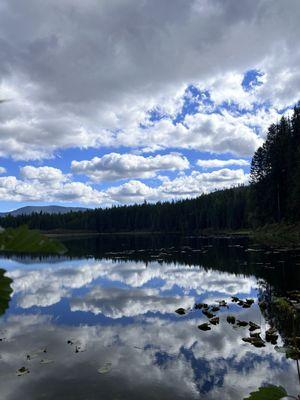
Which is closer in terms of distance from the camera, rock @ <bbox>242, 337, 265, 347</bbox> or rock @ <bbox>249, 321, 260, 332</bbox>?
rock @ <bbox>242, 337, 265, 347</bbox>

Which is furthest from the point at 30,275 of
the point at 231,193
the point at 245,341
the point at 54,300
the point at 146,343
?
the point at 231,193

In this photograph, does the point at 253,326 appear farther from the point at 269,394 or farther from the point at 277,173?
the point at 277,173

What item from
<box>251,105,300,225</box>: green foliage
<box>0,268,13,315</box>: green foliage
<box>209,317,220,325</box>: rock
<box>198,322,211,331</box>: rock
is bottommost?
<box>198,322,211,331</box>: rock

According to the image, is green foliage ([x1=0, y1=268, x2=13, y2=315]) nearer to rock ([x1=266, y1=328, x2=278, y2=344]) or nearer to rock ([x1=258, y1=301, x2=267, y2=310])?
rock ([x1=266, y1=328, x2=278, y2=344])

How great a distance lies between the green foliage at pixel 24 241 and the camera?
3.13ft

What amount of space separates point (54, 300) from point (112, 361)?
523 inches

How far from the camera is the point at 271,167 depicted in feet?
252

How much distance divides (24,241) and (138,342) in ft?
52.4

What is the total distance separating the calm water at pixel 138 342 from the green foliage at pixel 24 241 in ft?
0.82

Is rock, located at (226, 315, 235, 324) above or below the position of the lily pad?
above

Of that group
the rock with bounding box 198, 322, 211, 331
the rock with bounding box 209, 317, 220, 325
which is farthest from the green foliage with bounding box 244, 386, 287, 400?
the rock with bounding box 209, 317, 220, 325

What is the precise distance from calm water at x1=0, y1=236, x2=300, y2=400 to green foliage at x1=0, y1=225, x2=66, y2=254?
250mm

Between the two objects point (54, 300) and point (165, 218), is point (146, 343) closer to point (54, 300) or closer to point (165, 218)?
point (54, 300)

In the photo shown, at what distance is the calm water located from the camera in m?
11.4
